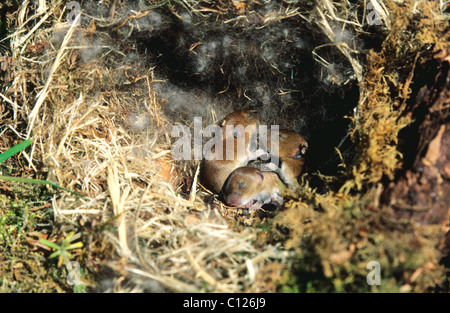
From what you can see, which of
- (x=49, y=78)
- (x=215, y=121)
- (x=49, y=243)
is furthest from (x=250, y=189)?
(x=49, y=78)

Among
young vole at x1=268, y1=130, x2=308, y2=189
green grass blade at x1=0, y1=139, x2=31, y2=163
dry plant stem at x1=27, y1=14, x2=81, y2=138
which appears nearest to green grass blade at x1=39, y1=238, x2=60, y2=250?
green grass blade at x1=0, y1=139, x2=31, y2=163

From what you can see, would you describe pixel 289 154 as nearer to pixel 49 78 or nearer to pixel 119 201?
pixel 119 201

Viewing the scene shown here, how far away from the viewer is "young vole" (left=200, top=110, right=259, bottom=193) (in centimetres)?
338

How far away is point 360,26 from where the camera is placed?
2889 millimetres

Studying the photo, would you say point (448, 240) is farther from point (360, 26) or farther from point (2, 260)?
point (2, 260)

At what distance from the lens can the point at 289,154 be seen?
3.45 meters

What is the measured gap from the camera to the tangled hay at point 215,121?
2084mm

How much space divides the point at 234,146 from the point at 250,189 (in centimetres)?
54

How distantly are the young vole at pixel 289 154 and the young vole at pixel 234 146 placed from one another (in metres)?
0.26

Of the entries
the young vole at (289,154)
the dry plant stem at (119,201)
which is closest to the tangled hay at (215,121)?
the dry plant stem at (119,201)

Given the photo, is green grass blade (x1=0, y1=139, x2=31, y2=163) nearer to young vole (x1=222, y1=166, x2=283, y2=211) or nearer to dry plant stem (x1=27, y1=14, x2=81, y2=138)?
dry plant stem (x1=27, y1=14, x2=81, y2=138)

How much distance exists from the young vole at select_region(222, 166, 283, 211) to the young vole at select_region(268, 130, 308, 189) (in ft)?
0.36
